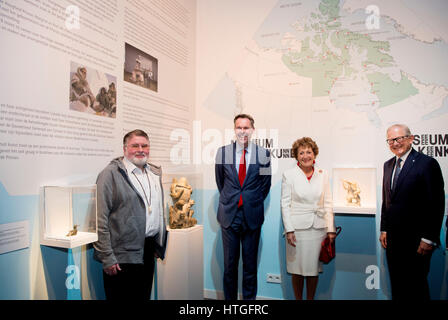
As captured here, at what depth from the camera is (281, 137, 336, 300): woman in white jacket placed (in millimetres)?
2855

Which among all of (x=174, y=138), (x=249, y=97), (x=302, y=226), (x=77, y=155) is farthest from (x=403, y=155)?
(x=77, y=155)

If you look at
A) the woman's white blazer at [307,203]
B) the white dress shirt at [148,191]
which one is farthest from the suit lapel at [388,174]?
the white dress shirt at [148,191]

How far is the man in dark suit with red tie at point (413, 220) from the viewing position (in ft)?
7.76

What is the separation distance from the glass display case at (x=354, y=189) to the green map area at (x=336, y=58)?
0.74 metres

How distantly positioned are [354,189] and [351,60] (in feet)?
4.39

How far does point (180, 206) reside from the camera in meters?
3.03

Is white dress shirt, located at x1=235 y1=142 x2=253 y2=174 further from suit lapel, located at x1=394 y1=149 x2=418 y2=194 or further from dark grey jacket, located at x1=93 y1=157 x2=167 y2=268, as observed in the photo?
suit lapel, located at x1=394 y1=149 x2=418 y2=194

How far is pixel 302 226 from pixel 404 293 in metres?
0.94

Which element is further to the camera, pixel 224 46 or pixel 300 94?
pixel 224 46

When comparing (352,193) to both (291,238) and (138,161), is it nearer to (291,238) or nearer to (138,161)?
(291,238)
